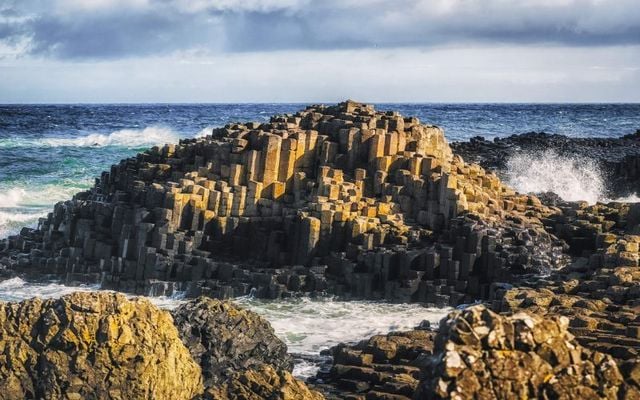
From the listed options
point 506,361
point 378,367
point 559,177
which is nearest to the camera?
point 506,361

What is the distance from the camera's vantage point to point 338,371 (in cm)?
1212

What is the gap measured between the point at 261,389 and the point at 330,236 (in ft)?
31.7

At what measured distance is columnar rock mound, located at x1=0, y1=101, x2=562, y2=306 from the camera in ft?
58.9

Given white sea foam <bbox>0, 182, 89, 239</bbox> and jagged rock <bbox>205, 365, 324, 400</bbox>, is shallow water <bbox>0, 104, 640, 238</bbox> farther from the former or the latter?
jagged rock <bbox>205, 365, 324, 400</bbox>

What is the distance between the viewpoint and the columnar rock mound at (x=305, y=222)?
17.9m

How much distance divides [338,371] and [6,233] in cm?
1579

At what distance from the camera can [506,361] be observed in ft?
23.3

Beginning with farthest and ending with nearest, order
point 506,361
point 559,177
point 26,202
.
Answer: point 559,177, point 26,202, point 506,361

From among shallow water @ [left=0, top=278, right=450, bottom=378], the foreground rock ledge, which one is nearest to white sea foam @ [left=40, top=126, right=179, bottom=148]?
shallow water @ [left=0, top=278, right=450, bottom=378]

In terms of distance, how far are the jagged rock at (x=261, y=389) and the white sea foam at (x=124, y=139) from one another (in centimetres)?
4906

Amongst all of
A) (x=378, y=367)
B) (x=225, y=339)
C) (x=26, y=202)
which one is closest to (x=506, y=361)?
(x=378, y=367)

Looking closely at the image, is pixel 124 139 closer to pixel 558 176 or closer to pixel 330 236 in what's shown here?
pixel 558 176

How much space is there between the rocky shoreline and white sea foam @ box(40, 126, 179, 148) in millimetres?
36419

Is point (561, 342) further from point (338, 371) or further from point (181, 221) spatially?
point (181, 221)
